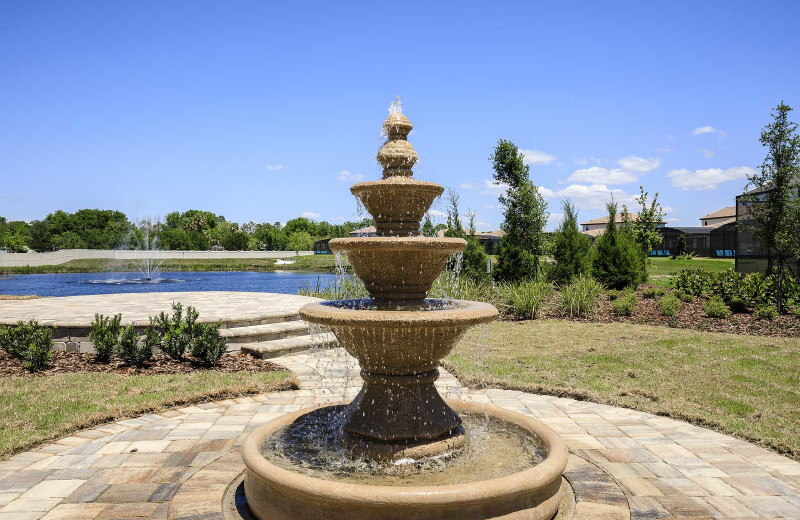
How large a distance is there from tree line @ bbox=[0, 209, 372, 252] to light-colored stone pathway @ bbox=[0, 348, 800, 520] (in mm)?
58264

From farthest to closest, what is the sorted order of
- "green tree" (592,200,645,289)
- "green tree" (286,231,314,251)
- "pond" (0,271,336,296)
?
"green tree" (286,231,314,251), "pond" (0,271,336,296), "green tree" (592,200,645,289)

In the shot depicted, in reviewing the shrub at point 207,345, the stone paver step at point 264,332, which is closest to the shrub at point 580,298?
the stone paver step at point 264,332

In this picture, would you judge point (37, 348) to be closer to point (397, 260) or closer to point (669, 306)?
point (397, 260)

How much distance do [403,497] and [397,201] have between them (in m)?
2.26

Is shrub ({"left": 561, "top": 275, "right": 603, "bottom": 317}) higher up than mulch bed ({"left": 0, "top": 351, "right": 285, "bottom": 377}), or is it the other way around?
shrub ({"left": 561, "top": 275, "right": 603, "bottom": 317})

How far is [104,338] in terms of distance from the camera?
27.6 ft

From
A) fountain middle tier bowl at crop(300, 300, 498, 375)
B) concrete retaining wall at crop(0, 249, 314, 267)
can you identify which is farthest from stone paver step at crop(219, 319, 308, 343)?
concrete retaining wall at crop(0, 249, 314, 267)

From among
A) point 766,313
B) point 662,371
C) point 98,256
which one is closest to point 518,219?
point 766,313

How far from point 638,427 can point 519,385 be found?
1.88 metres

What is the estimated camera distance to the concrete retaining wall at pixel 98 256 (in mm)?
50875

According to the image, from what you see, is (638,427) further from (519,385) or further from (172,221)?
(172,221)

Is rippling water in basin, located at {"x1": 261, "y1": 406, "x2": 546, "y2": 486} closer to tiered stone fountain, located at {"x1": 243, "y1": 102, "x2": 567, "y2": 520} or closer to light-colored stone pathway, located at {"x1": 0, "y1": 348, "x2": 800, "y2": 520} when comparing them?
tiered stone fountain, located at {"x1": 243, "y1": 102, "x2": 567, "y2": 520}

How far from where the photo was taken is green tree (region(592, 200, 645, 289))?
1747 cm

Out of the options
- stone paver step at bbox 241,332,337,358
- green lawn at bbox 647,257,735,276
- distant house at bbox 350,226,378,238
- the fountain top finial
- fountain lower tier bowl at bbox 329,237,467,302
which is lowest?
stone paver step at bbox 241,332,337,358
